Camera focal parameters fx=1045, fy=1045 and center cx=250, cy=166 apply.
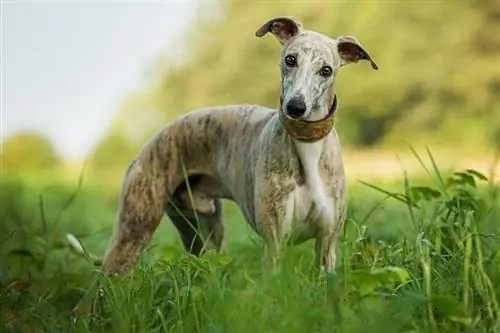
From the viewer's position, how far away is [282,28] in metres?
3.99

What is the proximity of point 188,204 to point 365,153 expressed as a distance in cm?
1377

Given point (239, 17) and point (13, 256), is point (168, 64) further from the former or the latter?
point (13, 256)

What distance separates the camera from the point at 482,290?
9.98ft

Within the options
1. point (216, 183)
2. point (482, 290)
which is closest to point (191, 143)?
point (216, 183)

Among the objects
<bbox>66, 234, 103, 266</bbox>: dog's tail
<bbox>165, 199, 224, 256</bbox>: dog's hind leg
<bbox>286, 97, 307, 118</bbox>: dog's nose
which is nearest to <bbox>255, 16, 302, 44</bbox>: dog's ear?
<bbox>286, 97, 307, 118</bbox>: dog's nose

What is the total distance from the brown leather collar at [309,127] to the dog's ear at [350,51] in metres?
0.19

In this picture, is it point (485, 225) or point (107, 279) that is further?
point (485, 225)

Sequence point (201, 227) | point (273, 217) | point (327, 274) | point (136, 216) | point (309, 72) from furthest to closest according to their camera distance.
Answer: point (201, 227) → point (136, 216) → point (273, 217) → point (309, 72) → point (327, 274)

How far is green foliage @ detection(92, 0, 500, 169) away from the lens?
1989 cm

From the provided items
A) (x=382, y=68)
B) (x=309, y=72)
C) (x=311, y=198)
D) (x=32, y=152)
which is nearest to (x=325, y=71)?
(x=309, y=72)

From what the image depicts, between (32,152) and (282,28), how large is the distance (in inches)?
321

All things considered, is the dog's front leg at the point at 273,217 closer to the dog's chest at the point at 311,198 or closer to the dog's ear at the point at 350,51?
the dog's chest at the point at 311,198

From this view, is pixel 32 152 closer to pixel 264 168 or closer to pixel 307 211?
pixel 264 168

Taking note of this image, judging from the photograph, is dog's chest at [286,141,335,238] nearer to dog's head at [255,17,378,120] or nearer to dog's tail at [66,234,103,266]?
dog's head at [255,17,378,120]
